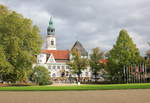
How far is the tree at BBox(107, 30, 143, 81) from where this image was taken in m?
57.1

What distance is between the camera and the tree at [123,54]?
57094 mm

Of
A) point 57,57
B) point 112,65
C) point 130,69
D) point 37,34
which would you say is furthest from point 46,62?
point 37,34

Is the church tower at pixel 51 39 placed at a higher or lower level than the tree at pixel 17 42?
higher

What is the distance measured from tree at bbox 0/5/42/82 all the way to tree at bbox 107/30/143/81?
2351 cm

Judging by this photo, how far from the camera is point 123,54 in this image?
57.3 meters

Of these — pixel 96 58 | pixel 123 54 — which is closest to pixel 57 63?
pixel 96 58

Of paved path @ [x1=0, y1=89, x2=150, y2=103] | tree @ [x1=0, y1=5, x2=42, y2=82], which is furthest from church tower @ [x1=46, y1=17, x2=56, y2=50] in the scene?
paved path @ [x1=0, y1=89, x2=150, y2=103]

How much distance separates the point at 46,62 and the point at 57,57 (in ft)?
17.6

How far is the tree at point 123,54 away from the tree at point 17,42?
2351 centimetres

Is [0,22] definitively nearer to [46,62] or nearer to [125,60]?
[125,60]

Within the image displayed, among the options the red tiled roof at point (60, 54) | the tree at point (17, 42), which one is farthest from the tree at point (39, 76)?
the red tiled roof at point (60, 54)

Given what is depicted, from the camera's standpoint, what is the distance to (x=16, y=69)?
1554 inches

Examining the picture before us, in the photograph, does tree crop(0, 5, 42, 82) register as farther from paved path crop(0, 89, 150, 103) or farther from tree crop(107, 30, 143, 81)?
tree crop(107, 30, 143, 81)

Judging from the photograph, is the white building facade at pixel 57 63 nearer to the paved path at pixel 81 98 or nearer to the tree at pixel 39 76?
the tree at pixel 39 76
